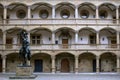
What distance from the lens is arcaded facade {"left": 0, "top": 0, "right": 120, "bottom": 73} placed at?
4138 centimetres

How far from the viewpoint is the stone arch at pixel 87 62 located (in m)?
43.3

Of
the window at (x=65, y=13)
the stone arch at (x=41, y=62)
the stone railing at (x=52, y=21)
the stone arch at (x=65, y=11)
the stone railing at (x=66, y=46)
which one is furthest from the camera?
the window at (x=65, y=13)

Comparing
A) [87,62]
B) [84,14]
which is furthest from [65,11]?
[87,62]

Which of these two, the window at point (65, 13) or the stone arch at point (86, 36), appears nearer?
the stone arch at point (86, 36)

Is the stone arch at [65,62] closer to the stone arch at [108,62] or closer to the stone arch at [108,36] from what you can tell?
the stone arch at [108,62]

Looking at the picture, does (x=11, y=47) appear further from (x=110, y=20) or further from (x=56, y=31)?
(x=110, y=20)

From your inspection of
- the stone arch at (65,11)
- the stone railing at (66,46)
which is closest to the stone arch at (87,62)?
the stone railing at (66,46)

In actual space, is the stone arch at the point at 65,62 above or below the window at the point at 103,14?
below

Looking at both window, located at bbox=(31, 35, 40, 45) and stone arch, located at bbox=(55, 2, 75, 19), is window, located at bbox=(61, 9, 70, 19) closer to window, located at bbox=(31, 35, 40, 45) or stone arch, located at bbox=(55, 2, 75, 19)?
stone arch, located at bbox=(55, 2, 75, 19)

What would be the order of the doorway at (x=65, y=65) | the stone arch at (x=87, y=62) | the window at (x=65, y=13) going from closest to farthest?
the stone arch at (x=87, y=62), the doorway at (x=65, y=65), the window at (x=65, y=13)

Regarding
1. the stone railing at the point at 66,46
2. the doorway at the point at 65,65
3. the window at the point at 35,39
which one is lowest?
the doorway at the point at 65,65

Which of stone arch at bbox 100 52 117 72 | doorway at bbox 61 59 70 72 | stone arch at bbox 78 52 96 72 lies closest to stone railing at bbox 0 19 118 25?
stone arch at bbox 78 52 96 72

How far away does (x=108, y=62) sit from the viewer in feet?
142

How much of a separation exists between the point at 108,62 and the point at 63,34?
26.2 feet
